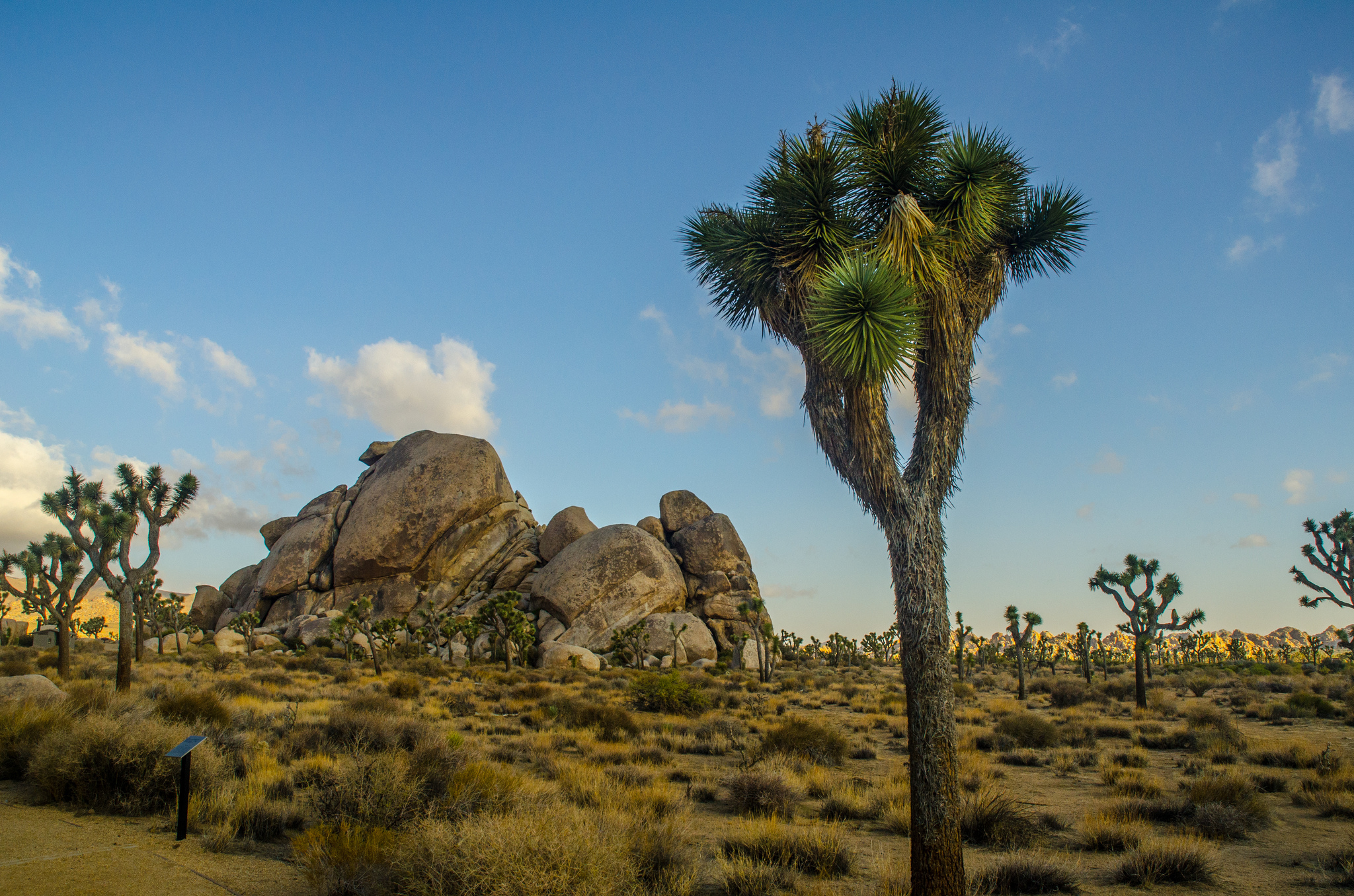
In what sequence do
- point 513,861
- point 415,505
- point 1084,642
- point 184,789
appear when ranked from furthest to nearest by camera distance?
point 415,505
point 1084,642
point 184,789
point 513,861

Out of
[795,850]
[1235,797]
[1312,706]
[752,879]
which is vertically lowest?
[1312,706]

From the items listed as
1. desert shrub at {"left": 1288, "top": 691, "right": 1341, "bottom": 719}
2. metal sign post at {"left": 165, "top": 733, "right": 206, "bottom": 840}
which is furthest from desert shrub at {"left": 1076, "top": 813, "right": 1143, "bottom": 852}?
desert shrub at {"left": 1288, "top": 691, "right": 1341, "bottom": 719}

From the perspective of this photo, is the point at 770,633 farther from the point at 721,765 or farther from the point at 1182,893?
the point at 1182,893

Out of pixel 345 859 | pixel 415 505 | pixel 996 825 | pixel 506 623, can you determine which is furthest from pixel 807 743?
pixel 415 505

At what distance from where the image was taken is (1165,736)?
17.3 metres

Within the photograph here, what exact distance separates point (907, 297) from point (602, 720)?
45.1 feet

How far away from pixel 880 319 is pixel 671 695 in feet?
56.7

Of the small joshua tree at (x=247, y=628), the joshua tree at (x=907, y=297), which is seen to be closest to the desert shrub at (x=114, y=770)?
the joshua tree at (x=907, y=297)

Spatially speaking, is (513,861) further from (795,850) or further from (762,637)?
(762,637)

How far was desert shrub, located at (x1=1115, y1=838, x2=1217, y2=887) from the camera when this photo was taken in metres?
7.52

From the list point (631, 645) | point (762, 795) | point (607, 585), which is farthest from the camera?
point (607, 585)

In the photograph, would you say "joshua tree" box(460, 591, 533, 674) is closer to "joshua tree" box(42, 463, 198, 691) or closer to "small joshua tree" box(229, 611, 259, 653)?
"small joshua tree" box(229, 611, 259, 653)

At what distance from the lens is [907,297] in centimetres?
707

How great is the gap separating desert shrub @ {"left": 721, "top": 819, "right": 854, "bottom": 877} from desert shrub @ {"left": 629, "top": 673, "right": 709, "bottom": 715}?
13.4 m
